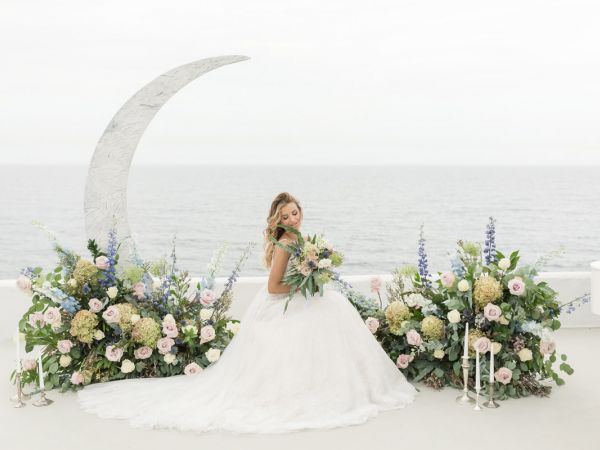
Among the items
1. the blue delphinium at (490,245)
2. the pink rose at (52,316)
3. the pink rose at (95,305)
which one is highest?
the blue delphinium at (490,245)

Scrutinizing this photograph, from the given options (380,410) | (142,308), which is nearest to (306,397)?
(380,410)

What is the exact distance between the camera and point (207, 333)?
5328 mm

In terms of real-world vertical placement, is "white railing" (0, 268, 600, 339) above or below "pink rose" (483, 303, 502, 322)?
below

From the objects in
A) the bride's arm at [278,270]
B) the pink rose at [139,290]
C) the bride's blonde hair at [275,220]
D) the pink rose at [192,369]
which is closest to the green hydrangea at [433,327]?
the bride's arm at [278,270]

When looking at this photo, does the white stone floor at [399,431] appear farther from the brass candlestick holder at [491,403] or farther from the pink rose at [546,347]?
the pink rose at [546,347]

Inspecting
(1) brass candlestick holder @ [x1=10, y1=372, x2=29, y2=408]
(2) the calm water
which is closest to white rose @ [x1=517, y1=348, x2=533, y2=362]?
(1) brass candlestick holder @ [x1=10, y1=372, x2=29, y2=408]

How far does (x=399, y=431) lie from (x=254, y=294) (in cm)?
310

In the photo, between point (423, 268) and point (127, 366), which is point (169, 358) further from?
point (423, 268)

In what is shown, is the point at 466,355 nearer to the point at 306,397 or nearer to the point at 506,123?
the point at 306,397

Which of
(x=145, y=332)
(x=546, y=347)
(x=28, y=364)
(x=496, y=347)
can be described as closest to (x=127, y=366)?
(x=145, y=332)

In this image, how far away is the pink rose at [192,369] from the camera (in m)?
5.22

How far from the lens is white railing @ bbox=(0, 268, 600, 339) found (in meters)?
6.90

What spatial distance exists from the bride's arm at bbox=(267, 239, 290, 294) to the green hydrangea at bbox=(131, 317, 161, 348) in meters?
1.04

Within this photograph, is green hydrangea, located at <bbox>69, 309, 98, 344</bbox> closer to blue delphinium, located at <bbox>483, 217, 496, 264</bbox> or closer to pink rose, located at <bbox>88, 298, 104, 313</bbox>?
pink rose, located at <bbox>88, 298, 104, 313</bbox>
